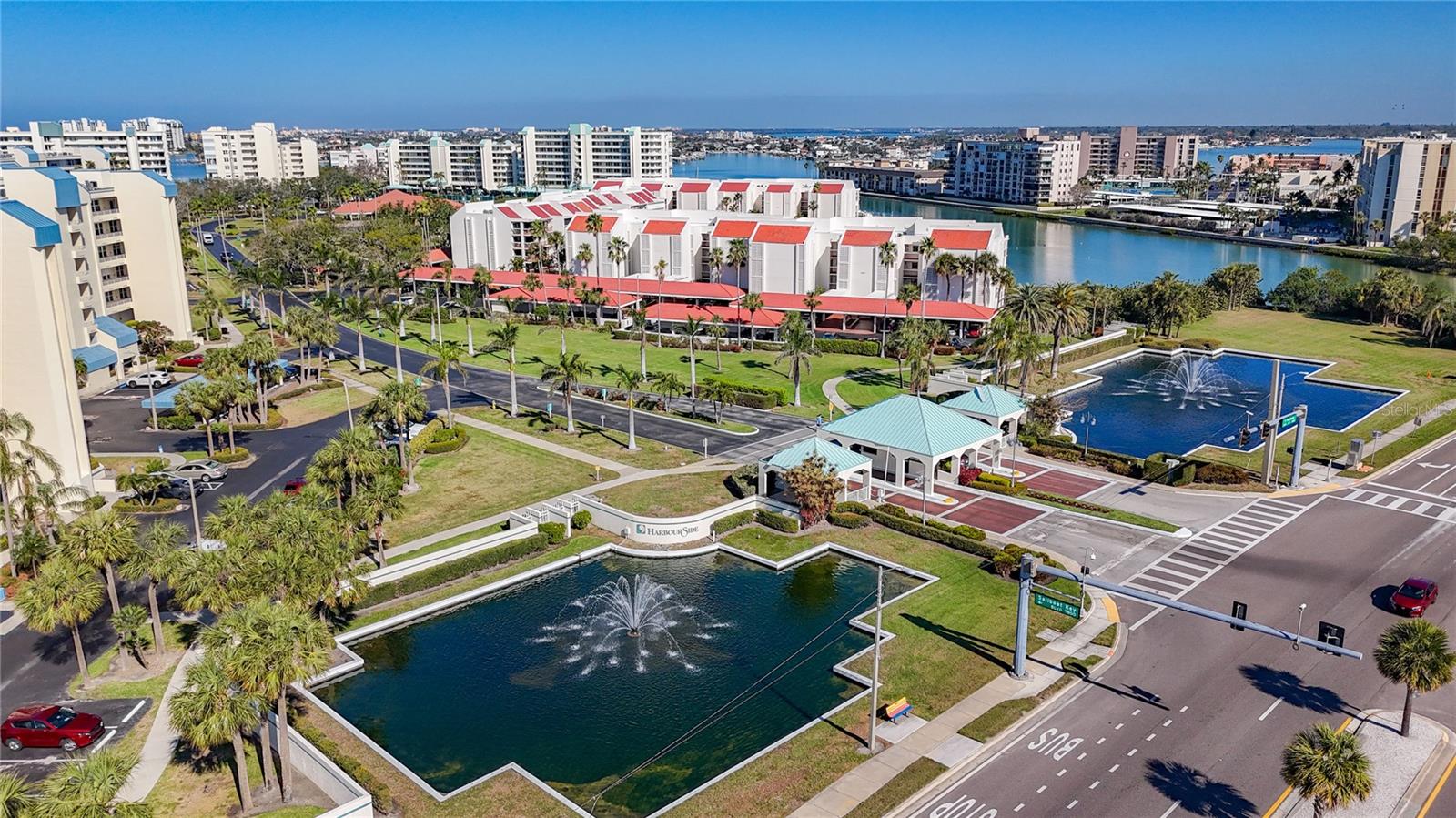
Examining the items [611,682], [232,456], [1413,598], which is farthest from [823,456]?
[232,456]

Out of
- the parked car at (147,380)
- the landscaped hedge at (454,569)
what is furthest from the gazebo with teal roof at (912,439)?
the parked car at (147,380)

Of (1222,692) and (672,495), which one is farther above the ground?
(672,495)

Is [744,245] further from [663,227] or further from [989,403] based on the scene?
[989,403]

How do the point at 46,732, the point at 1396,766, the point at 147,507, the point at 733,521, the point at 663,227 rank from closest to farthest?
the point at 1396,766, the point at 46,732, the point at 733,521, the point at 147,507, the point at 663,227

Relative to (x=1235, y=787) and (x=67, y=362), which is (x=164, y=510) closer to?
(x=67, y=362)

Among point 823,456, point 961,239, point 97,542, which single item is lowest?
point 823,456

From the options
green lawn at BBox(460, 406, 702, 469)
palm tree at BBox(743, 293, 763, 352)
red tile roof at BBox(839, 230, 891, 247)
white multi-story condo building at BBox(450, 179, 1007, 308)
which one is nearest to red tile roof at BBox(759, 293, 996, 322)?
white multi-story condo building at BBox(450, 179, 1007, 308)

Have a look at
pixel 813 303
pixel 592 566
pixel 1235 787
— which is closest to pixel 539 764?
pixel 592 566
